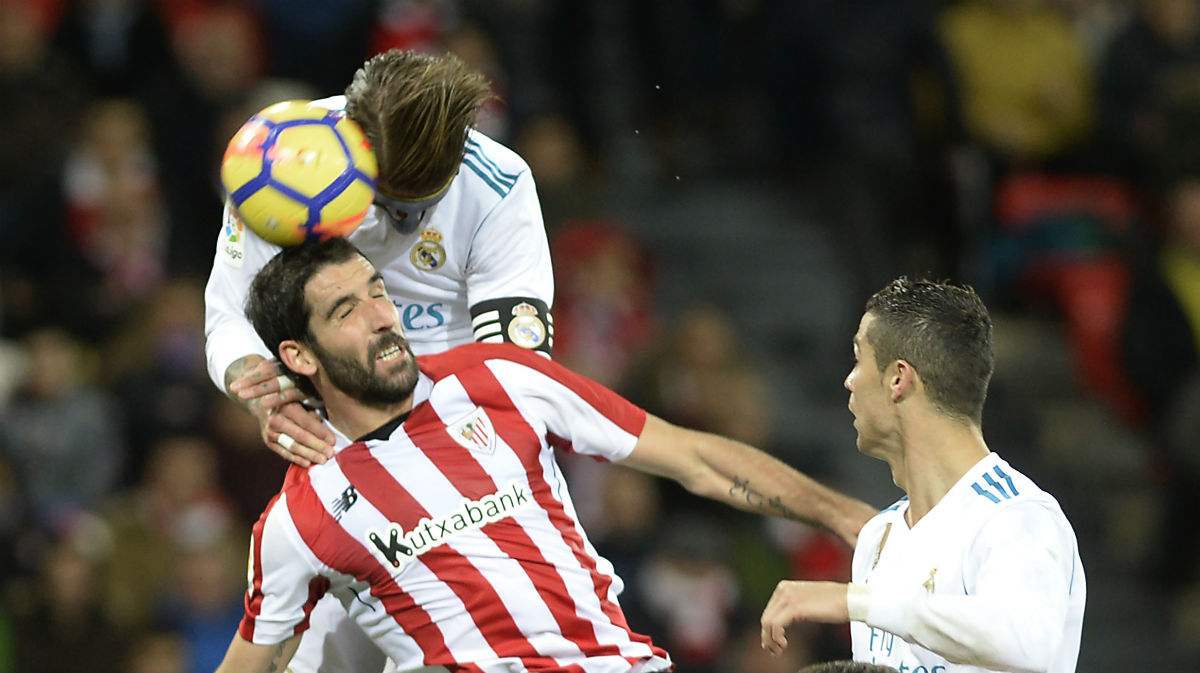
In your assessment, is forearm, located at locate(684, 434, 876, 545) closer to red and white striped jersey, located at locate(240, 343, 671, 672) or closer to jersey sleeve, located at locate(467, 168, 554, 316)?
red and white striped jersey, located at locate(240, 343, 671, 672)

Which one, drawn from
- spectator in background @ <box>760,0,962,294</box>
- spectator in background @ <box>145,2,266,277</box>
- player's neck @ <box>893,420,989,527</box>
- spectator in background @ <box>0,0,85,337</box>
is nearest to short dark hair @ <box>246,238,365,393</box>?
player's neck @ <box>893,420,989,527</box>

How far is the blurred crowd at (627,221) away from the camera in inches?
301

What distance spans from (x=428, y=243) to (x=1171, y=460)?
5.14 metres

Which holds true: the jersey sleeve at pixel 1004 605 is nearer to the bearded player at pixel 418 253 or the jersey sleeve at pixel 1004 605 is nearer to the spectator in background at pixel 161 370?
the bearded player at pixel 418 253

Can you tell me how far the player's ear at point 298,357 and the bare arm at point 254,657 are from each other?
0.65 m

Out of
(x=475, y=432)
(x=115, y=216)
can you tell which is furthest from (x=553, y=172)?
(x=475, y=432)

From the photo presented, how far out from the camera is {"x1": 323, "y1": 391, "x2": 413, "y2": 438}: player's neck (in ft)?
12.9

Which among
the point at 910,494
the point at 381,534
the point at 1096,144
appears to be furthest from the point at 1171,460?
the point at 381,534

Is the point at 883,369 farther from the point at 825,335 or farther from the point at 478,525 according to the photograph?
the point at 825,335

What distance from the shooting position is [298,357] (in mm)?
3920

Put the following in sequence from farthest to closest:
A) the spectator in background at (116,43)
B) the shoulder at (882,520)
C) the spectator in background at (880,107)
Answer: the spectator in background at (880,107) < the spectator in background at (116,43) < the shoulder at (882,520)

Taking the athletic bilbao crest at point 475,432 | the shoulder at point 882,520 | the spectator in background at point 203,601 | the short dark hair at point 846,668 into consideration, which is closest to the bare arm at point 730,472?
the shoulder at point 882,520

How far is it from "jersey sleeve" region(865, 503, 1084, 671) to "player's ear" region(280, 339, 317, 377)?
58.1 inches

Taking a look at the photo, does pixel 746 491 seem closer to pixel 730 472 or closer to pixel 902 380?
pixel 730 472
